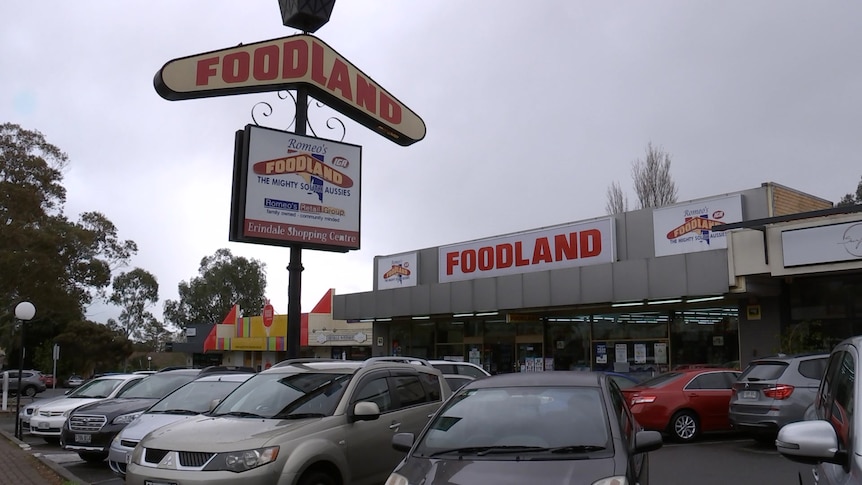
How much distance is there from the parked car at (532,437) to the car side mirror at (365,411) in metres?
1.45

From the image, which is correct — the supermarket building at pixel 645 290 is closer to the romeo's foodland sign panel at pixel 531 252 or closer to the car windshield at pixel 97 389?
the romeo's foodland sign panel at pixel 531 252

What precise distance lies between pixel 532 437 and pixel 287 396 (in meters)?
3.49

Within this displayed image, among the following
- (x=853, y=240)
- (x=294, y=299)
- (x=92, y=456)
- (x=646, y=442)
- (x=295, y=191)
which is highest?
(x=295, y=191)

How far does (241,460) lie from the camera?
6.33m

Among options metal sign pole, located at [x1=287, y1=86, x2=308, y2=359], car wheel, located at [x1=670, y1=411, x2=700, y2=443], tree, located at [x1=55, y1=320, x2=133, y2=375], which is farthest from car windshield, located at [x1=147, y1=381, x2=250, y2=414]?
tree, located at [x1=55, y1=320, x2=133, y2=375]

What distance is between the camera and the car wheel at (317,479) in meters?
6.69

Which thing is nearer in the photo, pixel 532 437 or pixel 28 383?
pixel 532 437

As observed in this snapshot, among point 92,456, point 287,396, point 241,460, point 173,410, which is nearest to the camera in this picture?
point 241,460

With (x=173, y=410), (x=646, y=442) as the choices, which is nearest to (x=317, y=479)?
(x=646, y=442)

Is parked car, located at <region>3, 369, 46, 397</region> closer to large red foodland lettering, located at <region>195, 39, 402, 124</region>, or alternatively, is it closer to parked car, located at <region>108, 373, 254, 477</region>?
large red foodland lettering, located at <region>195, 39, 402, 124</region>

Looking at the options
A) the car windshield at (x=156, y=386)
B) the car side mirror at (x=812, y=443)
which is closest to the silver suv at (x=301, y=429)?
the car side mirror at (x=812, y=443)

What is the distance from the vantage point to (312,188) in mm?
15523

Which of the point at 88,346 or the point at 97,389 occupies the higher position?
the point at 88,346

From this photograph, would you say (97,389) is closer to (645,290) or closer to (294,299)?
(294,299)
